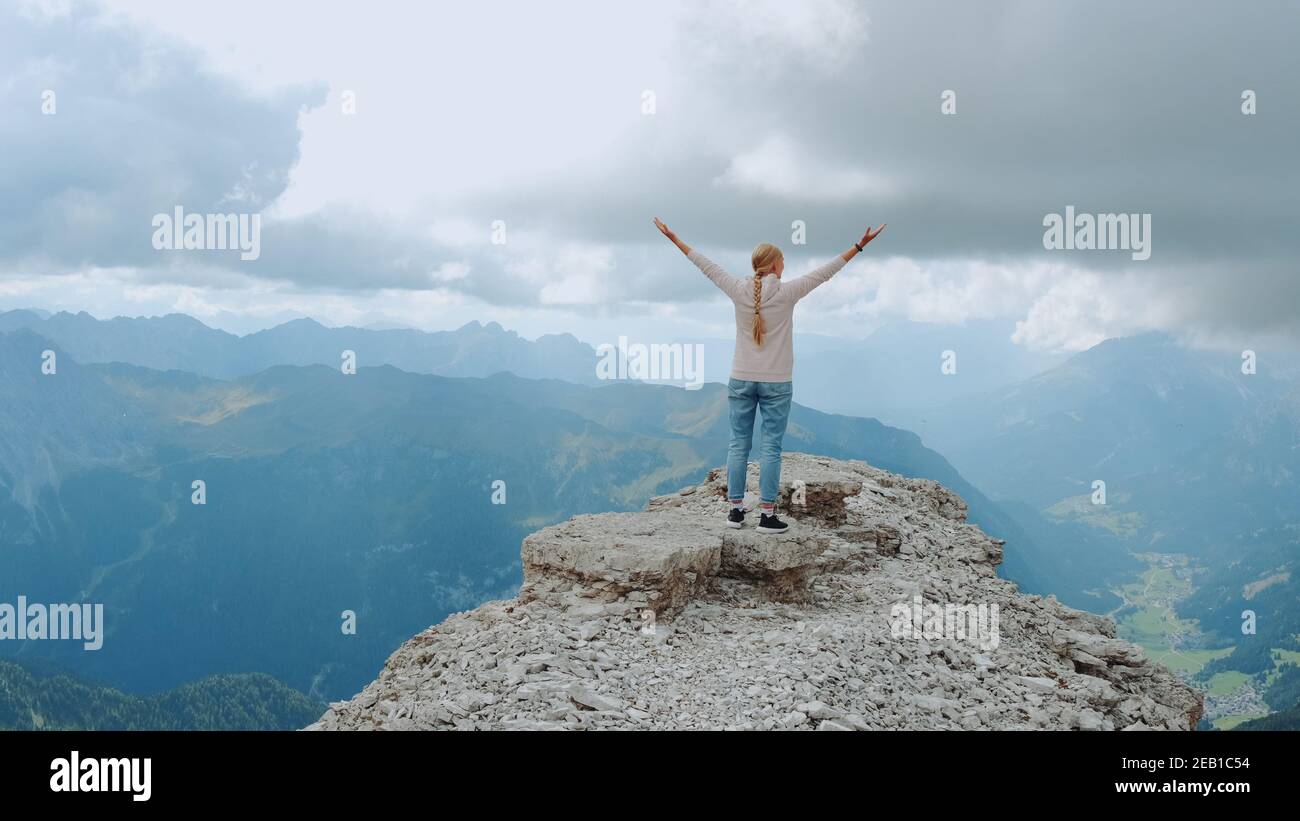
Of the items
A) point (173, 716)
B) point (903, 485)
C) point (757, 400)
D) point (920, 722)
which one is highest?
point (757, 400)

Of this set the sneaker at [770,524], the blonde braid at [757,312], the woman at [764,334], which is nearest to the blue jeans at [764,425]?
the woman at [764,334]

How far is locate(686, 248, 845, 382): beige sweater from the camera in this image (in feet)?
39.7

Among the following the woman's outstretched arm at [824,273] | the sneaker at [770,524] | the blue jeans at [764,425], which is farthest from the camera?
the sneaker at [770,524]

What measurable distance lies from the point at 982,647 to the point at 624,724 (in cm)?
699

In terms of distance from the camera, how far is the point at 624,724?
873cm

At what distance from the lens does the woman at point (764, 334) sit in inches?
476

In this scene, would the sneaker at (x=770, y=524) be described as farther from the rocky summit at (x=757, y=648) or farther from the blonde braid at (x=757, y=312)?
the blonde braid at (x=757, y=312)

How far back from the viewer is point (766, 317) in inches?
484

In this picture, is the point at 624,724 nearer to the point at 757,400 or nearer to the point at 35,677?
the point at 757,400

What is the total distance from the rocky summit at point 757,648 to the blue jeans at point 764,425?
0.96 meters

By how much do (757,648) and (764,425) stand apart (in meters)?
3.71
